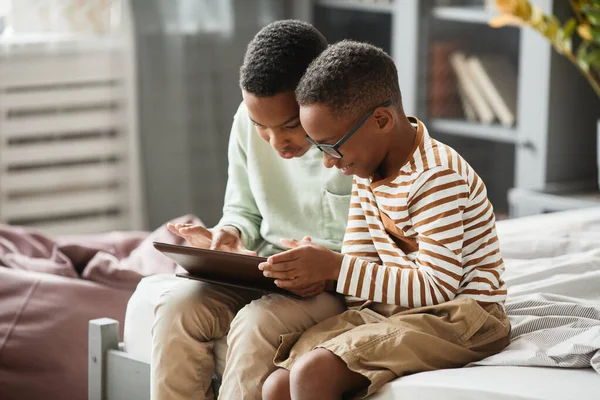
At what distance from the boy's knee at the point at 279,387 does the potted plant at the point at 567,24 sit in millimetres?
1527

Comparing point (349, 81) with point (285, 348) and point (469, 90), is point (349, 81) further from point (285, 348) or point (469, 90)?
point (469, 90)

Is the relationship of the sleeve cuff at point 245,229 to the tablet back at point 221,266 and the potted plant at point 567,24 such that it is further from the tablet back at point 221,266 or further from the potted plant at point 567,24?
the potted plant at point 567,24

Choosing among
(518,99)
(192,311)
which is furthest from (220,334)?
(518,99)

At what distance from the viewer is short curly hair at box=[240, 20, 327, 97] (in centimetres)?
148

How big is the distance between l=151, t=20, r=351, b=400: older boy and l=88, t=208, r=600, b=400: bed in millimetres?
166

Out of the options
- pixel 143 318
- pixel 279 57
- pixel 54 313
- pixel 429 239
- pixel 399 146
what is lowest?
pixel 54 313

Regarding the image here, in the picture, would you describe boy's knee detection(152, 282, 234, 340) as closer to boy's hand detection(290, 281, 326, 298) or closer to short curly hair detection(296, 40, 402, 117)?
boy's hand detection(290, 281, 326, 298)

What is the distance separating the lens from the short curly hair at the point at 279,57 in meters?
1.48

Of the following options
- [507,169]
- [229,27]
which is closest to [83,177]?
[229,27]

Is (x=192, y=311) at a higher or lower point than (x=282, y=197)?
lower

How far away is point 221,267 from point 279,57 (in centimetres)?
36

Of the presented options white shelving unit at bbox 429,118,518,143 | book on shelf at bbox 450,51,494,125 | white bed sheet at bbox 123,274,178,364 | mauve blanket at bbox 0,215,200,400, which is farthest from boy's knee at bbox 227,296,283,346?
book on shelf at bbox 450,51,494,125

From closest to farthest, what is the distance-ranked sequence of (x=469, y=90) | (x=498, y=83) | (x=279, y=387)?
(x=279, y=387) → (x=498, y=83) → (x=469, y=90)

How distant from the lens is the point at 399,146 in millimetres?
1400
